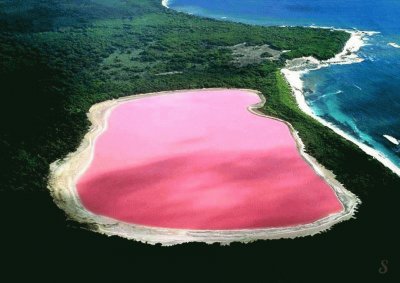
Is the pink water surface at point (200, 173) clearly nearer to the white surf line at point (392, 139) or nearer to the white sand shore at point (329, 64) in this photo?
the white sand shore at point (329, 64)

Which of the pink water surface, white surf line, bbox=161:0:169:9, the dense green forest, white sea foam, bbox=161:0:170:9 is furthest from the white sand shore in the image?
white sea foam, bbox=161:0:170:9

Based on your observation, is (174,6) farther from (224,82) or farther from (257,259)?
(257,259)

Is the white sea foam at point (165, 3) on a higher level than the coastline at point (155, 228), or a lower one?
higher

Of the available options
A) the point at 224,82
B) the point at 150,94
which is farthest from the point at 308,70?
the point at 150,94

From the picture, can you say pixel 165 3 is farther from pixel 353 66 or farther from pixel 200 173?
pixel 200 173

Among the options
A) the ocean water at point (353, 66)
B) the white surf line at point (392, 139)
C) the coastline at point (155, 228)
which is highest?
the ocean water at point (353, 66)

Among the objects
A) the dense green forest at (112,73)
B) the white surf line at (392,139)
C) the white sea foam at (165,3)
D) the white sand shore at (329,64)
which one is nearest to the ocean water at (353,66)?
the white surf line at (392,139)
